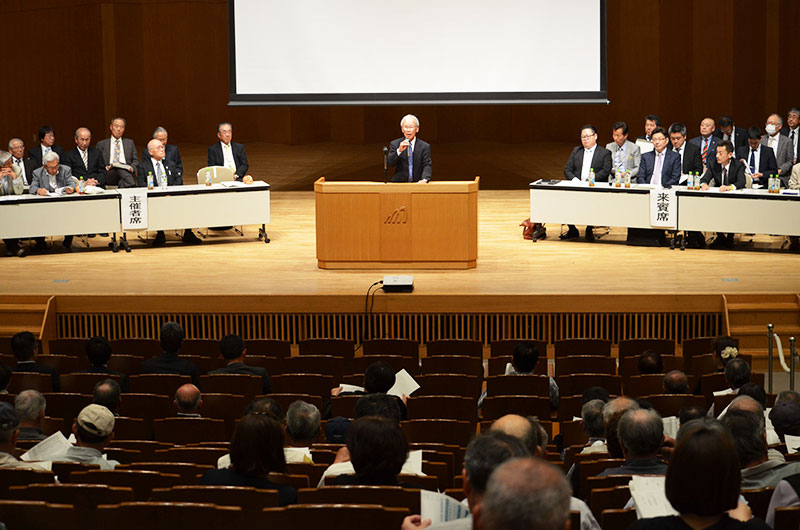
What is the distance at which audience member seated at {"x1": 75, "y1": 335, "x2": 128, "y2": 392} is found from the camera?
271 inches

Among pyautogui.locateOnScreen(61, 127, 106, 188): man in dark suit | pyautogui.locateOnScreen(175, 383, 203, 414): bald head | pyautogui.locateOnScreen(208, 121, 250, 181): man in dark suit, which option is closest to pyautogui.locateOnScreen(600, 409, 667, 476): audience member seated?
pyautogui.locateOnScreen(175, 383, 203, 414): bald head

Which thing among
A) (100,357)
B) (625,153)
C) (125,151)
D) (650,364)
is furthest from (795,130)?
(100,357)

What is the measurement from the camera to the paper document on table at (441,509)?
9.20 feet

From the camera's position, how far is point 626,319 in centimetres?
921

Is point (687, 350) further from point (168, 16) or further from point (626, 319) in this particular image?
point (168, 16)

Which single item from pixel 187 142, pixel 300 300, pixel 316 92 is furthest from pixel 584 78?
pixel 187 142

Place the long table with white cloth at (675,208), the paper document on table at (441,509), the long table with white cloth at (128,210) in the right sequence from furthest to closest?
the long table with white cloth at (128,210) → the long table with white cloth at (675,208) → the paper document on table at (441,509)

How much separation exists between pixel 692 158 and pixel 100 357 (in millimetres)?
7229

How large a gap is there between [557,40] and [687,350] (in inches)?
250

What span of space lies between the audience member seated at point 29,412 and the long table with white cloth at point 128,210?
5983mm

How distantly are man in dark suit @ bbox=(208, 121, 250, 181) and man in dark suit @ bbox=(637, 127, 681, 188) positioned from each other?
4521 millimetres

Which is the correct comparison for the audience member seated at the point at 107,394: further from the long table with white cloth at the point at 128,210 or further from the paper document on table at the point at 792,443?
the long table with white cloth at the point at 128,210

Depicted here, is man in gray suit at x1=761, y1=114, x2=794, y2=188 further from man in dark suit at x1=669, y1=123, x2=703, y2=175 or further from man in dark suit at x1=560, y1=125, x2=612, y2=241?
man in dark suit at x1=560, y1=125, x2=612, y2=241

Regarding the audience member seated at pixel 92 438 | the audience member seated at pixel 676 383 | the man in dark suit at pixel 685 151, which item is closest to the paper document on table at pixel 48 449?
the audience member seated at pixel 92 438
